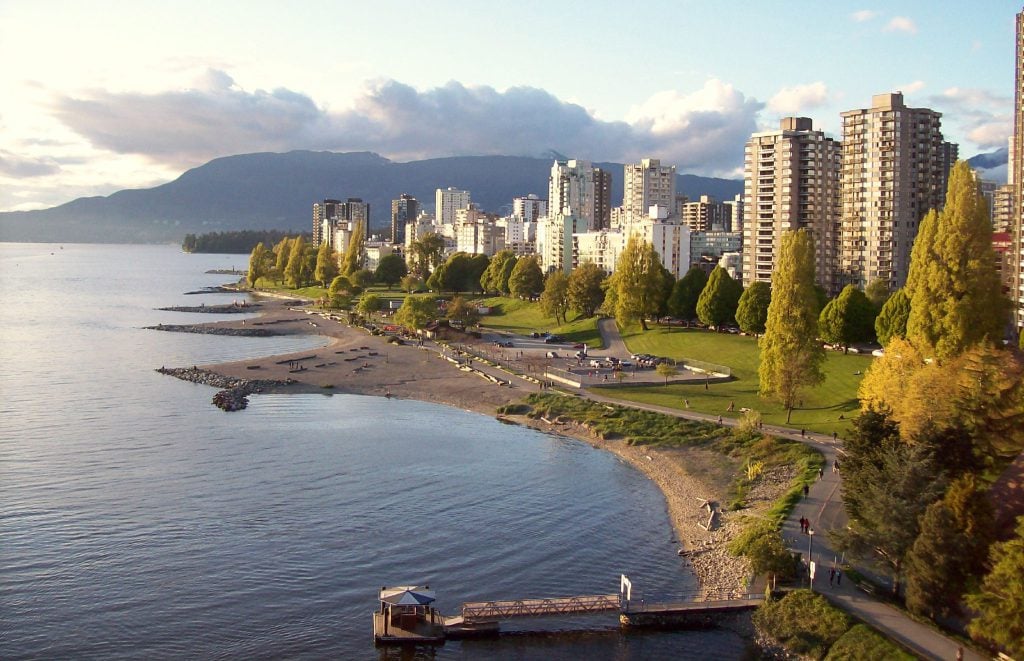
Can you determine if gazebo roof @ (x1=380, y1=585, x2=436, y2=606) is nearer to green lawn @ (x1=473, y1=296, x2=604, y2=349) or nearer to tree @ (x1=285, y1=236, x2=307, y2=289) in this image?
green lawn @ (x1=473, y1=296, x2=604, y2=349)

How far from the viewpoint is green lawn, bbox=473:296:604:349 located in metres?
89.9

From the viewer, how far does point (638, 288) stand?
282 ft

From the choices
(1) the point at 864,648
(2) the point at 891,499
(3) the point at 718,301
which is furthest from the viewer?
(3) the point at 718,301

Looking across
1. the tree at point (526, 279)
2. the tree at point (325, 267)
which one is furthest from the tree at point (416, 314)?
the tree at point (325, 267)

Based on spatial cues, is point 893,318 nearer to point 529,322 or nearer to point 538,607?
point 538,607

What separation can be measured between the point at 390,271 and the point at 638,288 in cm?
6765

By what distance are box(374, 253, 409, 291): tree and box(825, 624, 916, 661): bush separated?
409 ft

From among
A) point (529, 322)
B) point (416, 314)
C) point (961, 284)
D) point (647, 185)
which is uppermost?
point (647, 185)

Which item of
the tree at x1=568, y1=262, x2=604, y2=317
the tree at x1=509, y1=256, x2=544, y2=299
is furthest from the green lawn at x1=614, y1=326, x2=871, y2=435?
the tree at x1=509, y1=256, x2=544, y2=299

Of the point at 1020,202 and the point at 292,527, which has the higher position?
the point at 1020,202

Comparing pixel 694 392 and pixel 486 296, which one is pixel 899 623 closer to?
pixel 694 392

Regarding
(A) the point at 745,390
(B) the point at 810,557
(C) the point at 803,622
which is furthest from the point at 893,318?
(C) the point at 803,622

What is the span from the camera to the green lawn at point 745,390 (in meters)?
51.5

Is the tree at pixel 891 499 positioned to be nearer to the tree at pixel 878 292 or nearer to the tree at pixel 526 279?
the tree at pixel 878 292
